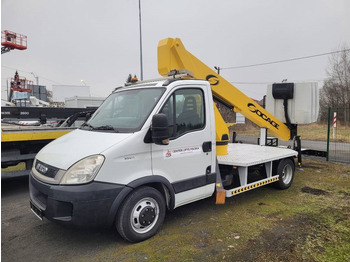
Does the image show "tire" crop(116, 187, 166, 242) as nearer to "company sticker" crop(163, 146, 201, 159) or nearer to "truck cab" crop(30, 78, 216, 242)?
"truck cab" crop(30, 78, 216, 242)

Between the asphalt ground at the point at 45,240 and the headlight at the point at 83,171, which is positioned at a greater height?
the headlight at the point at 83,171

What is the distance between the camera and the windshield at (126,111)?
368 centimetres

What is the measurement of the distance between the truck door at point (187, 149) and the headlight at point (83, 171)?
79cm

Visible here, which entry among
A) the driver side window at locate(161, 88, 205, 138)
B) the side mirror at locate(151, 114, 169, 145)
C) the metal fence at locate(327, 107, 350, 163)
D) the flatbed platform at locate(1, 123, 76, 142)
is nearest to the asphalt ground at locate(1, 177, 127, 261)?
the side mirror at locate(151, 114, 169, 145)

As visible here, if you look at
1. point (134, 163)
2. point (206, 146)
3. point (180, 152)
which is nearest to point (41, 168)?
point (134, 163)

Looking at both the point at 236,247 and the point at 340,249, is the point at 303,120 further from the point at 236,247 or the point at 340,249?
the point at 236,247

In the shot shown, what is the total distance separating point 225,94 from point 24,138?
4527mm

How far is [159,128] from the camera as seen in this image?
3332 millimetres

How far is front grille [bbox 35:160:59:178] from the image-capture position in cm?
329

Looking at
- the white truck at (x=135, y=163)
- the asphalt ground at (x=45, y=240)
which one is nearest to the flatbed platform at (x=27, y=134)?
the asphalt ground at (x=45, y=240)

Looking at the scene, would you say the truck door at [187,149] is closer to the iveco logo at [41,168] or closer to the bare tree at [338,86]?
the iveco logo at [41,168]

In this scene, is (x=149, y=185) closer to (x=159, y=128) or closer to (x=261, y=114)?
(x=159, y=128)

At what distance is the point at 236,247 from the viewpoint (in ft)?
11.3

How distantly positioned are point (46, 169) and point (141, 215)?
4.59ft
